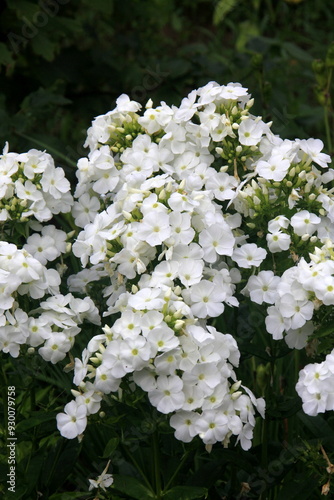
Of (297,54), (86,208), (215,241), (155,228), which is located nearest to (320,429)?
(215,241)

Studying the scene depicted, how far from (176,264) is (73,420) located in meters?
0.42

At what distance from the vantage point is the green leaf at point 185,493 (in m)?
1.74

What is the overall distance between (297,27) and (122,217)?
4.33m

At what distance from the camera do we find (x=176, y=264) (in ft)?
5.49

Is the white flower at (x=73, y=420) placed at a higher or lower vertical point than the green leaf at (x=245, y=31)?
higher

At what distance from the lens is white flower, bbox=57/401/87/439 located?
1.69 metres

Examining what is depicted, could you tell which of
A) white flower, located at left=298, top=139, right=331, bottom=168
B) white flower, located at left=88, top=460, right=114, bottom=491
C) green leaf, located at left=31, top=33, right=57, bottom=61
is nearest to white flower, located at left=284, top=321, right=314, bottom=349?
white flower, located at left=298, top=139, right=331, bottom=168

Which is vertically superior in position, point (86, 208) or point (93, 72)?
point (86, 208)

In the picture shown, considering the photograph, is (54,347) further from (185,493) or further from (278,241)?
(278,241)

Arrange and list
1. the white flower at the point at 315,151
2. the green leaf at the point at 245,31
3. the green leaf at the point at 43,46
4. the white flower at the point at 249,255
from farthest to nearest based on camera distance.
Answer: the green leaf at the point at 245,31 → the green leaf at the point at 43,46 → the white flower at the point at 315,151 → the white flower at the point at 249,255

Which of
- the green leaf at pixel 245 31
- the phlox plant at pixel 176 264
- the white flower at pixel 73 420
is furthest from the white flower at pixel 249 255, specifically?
the green leaf at pixel 245 31

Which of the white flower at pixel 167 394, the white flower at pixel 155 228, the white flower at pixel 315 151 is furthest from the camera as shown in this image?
the white flower at pixel 315 151

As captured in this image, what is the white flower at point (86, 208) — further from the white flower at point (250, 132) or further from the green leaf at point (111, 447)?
the green leaf at point (111, 447)

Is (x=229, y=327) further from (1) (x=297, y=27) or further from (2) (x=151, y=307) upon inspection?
(1) (x=297, y=27)
